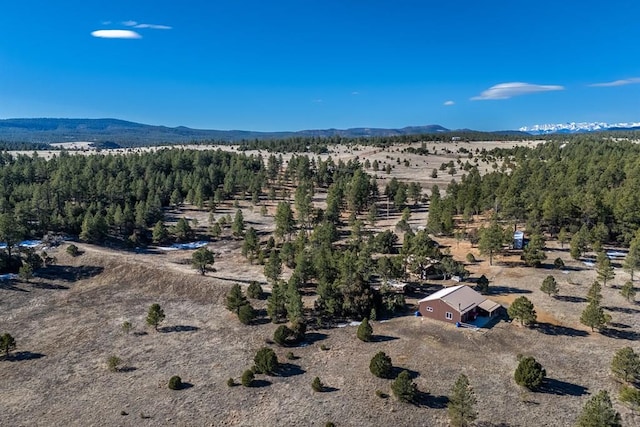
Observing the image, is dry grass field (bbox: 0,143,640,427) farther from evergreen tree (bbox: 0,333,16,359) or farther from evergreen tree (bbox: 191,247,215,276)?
evergreen tree (bbox: 191,247,215,276)

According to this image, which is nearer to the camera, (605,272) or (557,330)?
(557,330)

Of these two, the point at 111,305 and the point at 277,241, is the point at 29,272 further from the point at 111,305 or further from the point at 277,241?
the point at 277,241

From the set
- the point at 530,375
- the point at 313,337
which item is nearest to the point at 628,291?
the point at 530,375

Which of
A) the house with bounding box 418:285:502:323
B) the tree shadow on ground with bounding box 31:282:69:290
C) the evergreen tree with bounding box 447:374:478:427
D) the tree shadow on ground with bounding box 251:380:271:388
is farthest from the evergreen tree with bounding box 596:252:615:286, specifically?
the tree shadow on ground with bounding box 31:282:69:290

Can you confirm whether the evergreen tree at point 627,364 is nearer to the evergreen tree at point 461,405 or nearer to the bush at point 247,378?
the evergreen tree at point 461,405

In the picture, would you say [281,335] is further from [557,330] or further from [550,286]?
[550,286]

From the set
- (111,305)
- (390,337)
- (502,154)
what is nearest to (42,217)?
(111,305)
